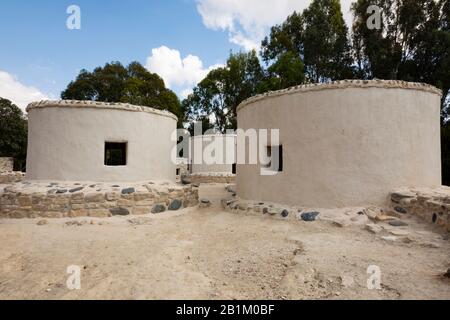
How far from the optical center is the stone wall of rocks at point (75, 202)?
6.31 metres

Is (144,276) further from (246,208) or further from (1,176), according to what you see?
(1,176)

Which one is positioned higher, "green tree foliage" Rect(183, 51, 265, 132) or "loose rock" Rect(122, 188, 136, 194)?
"green tree foliage" Rect(183, 51, 265, 132)

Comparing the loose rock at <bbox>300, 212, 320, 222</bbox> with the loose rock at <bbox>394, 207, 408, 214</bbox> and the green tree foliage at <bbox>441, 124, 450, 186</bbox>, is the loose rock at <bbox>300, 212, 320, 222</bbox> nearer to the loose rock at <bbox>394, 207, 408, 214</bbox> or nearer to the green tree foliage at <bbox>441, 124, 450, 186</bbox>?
the loose rock at <bbox>394, 207, 408, 214</bbox>

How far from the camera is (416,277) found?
10.1ft

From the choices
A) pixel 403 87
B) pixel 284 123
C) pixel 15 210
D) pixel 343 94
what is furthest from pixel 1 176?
pixel 403 87

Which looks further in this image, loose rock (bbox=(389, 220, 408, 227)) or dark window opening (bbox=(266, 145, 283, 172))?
dark window opening (bbox=(266, 145, 283, 172))

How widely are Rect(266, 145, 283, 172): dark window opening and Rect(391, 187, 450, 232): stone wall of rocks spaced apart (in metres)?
2.66

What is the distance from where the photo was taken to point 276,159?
7.48 meters

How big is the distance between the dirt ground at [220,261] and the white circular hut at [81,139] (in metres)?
1.49

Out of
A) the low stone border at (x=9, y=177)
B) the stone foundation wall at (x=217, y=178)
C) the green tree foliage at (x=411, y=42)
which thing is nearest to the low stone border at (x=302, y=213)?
the stone foundation wall at (x=217, y=178)

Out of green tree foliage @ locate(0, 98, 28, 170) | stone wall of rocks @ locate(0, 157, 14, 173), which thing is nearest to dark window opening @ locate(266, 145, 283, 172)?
stone wall of rocks @ locate(0, 157, 14, 173)

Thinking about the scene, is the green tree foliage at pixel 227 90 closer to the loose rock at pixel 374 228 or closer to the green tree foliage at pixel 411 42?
the green tree foliage at pixel 411 42

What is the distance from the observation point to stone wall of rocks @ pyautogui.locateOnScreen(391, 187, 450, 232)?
4672mm

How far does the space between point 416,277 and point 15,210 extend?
744cm
